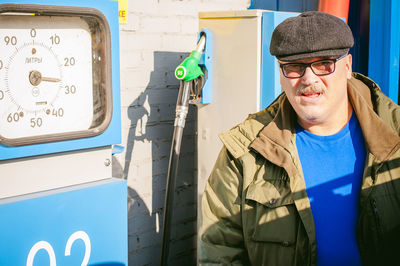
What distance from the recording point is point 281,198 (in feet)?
5.64

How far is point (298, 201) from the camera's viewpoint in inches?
66.6

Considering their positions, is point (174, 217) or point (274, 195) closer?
point (274, 195)

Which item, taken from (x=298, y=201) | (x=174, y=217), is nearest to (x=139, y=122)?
(x=174, y=217)

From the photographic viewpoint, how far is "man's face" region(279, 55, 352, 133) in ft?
5.74

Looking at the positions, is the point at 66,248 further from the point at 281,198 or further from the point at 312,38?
the point at 312,38

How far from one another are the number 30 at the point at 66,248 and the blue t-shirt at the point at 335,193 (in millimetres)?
790

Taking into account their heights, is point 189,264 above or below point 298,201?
below

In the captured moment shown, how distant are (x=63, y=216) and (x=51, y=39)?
0.60m

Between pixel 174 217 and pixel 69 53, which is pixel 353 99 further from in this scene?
pixel 174 217

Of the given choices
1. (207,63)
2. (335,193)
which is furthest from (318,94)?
(207,63)

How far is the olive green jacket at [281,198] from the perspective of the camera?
1.68m

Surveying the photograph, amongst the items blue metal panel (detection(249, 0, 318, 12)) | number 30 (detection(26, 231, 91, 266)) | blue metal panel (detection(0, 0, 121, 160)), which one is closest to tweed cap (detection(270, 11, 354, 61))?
blue metal panel (detection(0, 0, 121, 160))

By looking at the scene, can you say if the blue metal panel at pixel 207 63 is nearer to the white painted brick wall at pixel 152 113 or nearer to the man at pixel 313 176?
the white painted brick wall at pixel 152 113

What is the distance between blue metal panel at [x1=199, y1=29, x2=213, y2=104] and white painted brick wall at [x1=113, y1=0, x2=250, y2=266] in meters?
0.37
